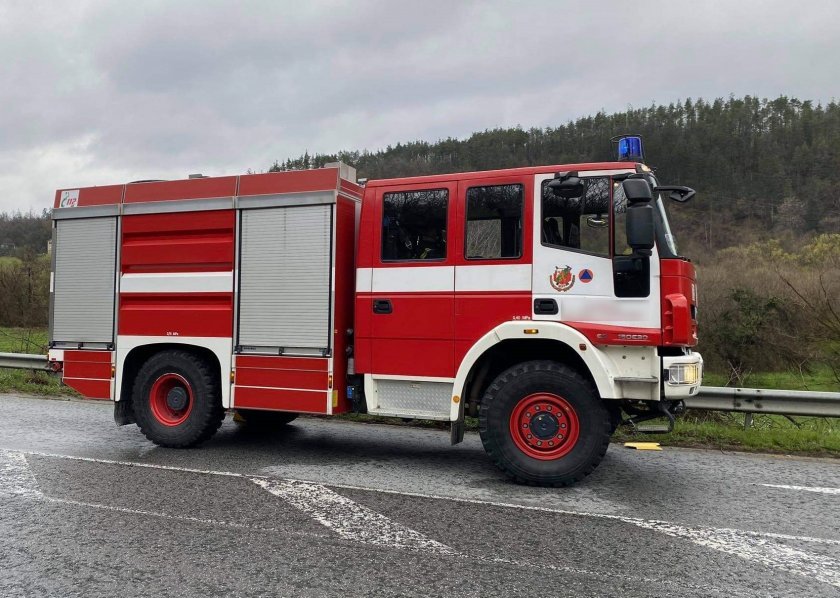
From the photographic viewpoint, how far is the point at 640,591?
3.43m

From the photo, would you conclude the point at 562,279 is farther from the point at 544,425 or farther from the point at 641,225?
the point at 544,425

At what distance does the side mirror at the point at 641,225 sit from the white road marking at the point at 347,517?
286 centimetres

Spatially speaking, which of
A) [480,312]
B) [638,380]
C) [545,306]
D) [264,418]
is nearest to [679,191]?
[545,306]

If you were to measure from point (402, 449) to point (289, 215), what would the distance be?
2.79m

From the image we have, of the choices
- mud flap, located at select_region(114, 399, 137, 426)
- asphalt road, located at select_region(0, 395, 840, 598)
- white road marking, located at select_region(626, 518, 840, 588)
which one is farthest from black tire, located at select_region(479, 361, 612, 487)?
mud flap, located at select_region(114, 399, 137, 426)

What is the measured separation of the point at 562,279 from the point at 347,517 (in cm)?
265

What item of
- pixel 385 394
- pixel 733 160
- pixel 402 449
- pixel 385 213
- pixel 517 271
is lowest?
pixel 402 449

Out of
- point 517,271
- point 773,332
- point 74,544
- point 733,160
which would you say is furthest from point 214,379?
point 733,160

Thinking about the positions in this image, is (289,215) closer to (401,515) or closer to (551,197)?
(551,197)

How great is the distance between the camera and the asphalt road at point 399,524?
356cm

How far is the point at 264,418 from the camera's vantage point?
8.22 metres

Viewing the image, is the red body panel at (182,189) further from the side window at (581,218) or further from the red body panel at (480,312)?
the side window at (581,218)

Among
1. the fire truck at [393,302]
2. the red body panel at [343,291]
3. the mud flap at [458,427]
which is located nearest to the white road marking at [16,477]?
the fire truck at [393,302]

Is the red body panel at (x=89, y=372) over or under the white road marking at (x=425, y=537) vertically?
over
